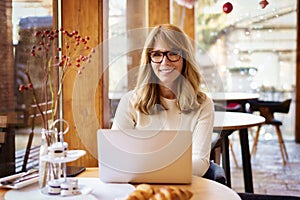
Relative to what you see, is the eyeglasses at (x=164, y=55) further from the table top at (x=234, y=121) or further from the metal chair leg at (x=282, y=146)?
the metal chair leg at (x=282, y=146)

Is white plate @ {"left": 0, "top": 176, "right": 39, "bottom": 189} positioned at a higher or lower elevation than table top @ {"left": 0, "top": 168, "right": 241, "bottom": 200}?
higher

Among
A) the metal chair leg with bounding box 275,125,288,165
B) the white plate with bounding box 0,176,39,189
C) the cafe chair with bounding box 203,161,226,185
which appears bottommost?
the metal chair leg with bounding box 275,125,288,165

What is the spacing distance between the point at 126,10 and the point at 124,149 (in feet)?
8.84

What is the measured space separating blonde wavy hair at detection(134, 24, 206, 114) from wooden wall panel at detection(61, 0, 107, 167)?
344mm

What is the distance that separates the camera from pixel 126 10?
3.93 m

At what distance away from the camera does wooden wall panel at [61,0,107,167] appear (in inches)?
85.9

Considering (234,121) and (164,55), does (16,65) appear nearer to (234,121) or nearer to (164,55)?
(164,55)

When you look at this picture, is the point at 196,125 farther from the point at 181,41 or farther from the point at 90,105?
the point at 90,105

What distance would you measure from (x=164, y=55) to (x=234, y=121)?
124 centimetres

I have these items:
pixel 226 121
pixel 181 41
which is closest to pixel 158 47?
pixel 181 41

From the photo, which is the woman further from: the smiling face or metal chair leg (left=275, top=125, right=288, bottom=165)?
metal chair leg (left=275, top=125, right=288, bottom=165)

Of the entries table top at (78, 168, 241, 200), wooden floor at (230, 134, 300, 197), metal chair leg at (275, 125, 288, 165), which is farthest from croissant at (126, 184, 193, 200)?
metal chair leg at (275, 125, 288, 165)

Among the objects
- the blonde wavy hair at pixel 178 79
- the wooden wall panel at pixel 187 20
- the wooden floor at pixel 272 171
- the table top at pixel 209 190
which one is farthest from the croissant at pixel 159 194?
the wooden wall panel at pixel 187 20

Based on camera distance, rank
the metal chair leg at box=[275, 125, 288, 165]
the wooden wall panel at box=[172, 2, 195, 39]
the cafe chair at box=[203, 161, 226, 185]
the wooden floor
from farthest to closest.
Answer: the wooden wall panel at box=[172, 2, 195, 39] < the metal chair leg at box=[275, 125, 288, 165] < the wooden floor < the cafe chair at box=[203, 161, 226, 185]
